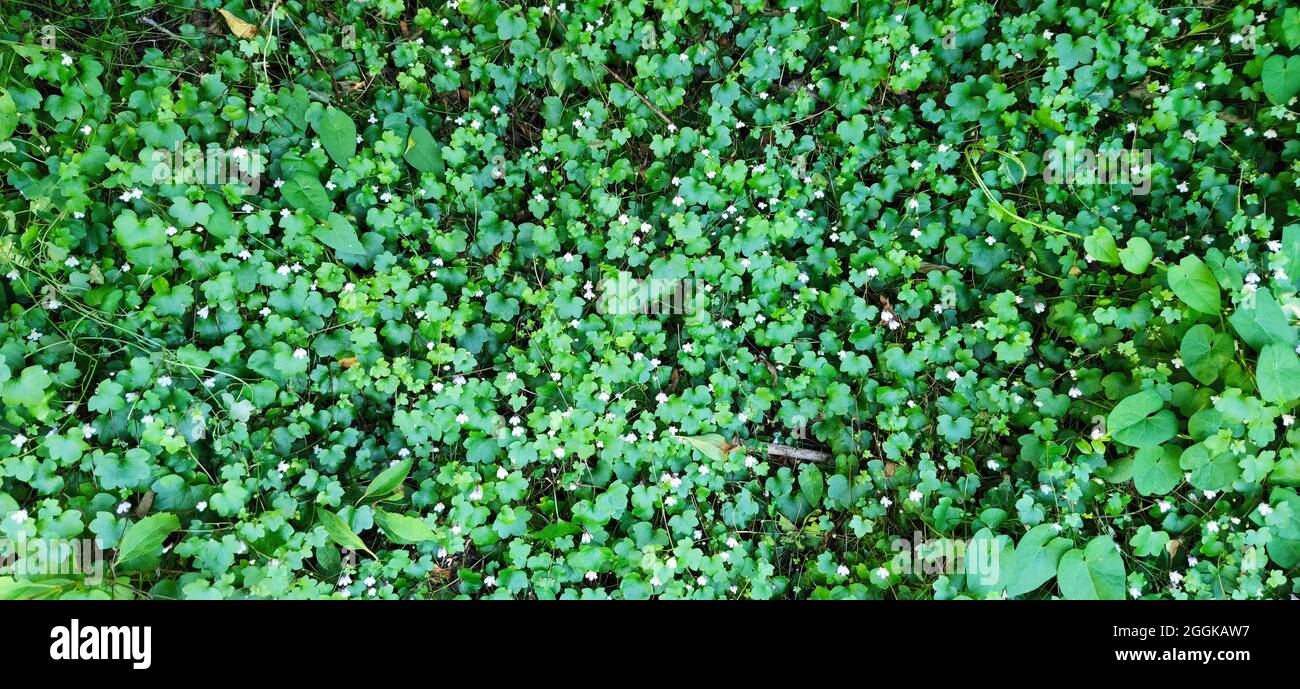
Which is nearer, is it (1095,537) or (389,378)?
(1095,537)

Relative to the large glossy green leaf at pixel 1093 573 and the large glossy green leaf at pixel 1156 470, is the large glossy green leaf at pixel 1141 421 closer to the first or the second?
the large glossy green leaf at pixel 1156 470

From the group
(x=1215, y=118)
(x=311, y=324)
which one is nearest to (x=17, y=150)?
(x=311, y=324)

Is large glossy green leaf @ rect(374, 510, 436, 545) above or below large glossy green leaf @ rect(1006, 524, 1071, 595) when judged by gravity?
above

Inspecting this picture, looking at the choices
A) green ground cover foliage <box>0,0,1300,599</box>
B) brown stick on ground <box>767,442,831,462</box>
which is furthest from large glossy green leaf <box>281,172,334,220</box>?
brown stick on ground <box>767,442,831,462</box>

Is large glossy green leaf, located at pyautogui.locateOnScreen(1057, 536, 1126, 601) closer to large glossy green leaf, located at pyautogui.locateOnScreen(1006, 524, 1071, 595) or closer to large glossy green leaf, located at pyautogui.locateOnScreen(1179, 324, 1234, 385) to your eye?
large glossy green leaf, located at pyautogui.locateOnScreen(1006, 524, 1071, 595)

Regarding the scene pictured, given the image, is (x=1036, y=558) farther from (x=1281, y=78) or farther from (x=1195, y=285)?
(x=1281, y=78)

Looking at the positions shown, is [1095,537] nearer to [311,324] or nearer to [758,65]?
[758,65]

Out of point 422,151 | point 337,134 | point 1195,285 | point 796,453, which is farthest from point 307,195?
point 1195,285
